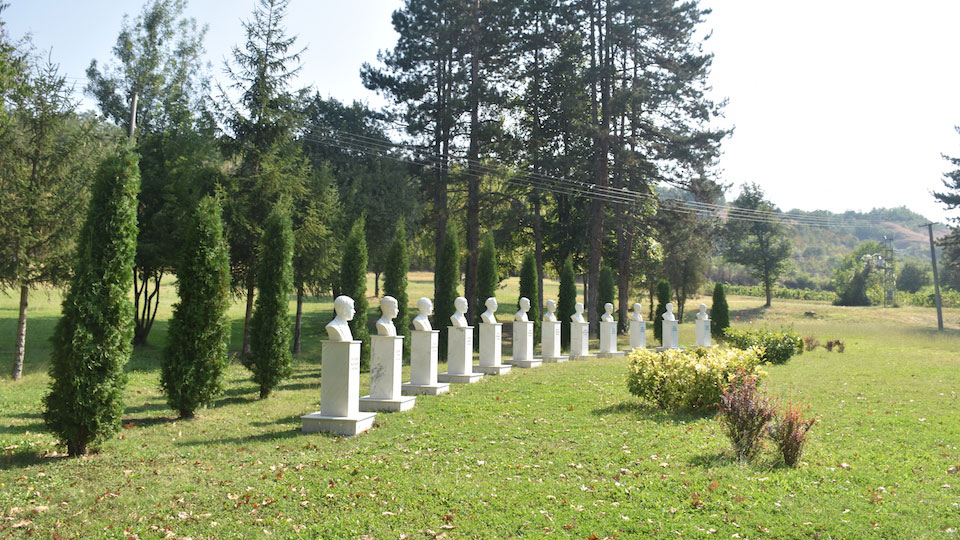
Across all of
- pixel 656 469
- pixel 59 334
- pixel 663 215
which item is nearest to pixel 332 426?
pixel 59 334

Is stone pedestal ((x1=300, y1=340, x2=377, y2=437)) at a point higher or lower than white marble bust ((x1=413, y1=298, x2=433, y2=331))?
lower

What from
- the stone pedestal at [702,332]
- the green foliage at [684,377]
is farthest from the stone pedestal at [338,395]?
the stone pedestal at [702,332]

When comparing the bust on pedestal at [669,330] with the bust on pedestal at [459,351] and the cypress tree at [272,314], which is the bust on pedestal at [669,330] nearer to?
the bust on pedestal at [459,351]

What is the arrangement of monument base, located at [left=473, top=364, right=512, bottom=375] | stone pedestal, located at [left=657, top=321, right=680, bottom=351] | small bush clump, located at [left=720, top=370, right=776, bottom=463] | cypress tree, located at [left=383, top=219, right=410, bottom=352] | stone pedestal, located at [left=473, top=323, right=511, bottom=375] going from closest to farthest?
1. small bush clump, located at [left=720, top=370, right=776, bottom=463]
2. monument base, located at [left=473, top=364, right=512, bottom=375]
3. stone pedestal, located at [left=473, top=323, right=511, bottom=375]
4. cypress tree, located at [left=383, top=219, right=410, bottom=352]
5. stone pedestal, located at [left=657, top=321, right=680, bottom=351]

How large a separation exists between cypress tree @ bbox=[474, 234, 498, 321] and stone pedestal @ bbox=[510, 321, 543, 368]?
3082 mm

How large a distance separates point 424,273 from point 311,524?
66.7m

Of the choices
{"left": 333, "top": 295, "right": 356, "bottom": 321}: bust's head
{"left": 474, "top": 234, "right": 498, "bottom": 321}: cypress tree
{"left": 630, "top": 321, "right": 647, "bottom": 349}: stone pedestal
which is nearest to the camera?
{"left": 333, "top": 295, "right": 356, "bottom": 321}: bust's head

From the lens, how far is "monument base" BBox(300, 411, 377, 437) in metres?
7.86

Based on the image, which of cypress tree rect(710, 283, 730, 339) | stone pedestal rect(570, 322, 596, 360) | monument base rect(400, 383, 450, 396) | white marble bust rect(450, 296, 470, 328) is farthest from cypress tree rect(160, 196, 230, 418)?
cypress tree rect(710, 283, 730, 339)

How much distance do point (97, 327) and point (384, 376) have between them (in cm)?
394

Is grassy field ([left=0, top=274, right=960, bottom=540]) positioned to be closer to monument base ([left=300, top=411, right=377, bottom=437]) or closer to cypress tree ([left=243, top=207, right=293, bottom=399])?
monument base ([left=300, top=411, right=377, bottom=437])

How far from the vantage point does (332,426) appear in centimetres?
793

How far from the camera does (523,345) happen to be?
1609cm

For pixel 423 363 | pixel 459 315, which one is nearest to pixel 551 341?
pixel 459 315
